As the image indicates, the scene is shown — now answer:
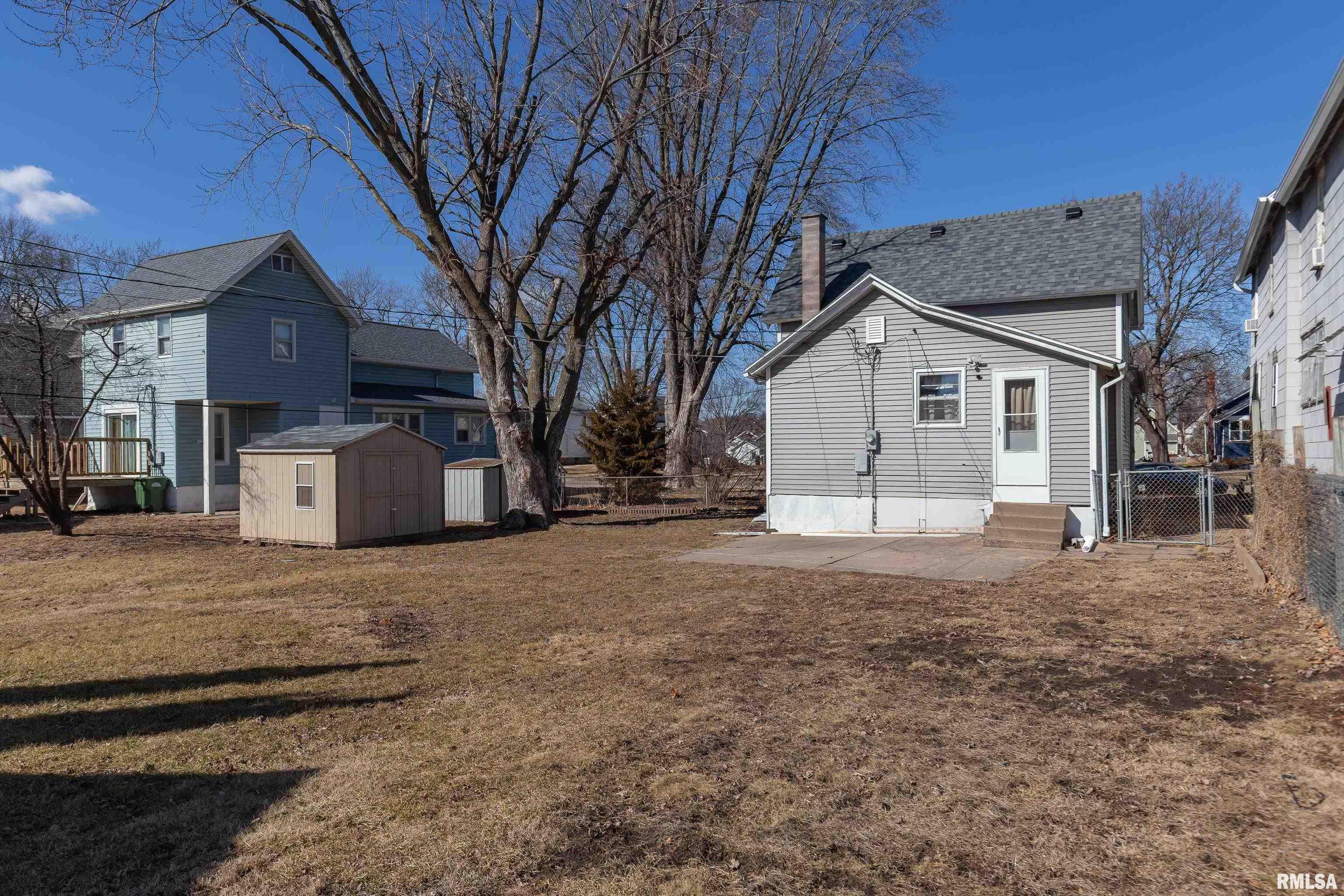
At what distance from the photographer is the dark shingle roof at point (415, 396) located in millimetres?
29188

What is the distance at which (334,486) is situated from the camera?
15914 mm

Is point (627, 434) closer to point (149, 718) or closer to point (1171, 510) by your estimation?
point (1171, 510)

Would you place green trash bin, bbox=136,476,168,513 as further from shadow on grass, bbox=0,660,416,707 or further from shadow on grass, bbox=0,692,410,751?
shadow on grass, bbox=0,692,410,751

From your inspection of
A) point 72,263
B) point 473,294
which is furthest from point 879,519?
point 72,263

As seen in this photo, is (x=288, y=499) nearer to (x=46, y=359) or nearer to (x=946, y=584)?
(x=46, y=359)

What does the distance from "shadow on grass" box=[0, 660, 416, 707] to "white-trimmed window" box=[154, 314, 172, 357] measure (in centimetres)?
2010

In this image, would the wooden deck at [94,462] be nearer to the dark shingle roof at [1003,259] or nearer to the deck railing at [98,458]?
the deck railing at [98,458]

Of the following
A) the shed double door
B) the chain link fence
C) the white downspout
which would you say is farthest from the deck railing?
the chain link fence

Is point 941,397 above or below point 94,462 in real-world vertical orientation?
above

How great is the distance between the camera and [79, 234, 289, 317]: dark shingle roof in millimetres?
23641

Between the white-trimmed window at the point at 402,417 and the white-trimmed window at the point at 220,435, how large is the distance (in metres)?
4.96

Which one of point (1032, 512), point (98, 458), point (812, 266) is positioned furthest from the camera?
point (98, 458)

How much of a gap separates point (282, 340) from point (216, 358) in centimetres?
222

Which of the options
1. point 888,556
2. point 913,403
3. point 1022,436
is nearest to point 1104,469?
point 1022,436
